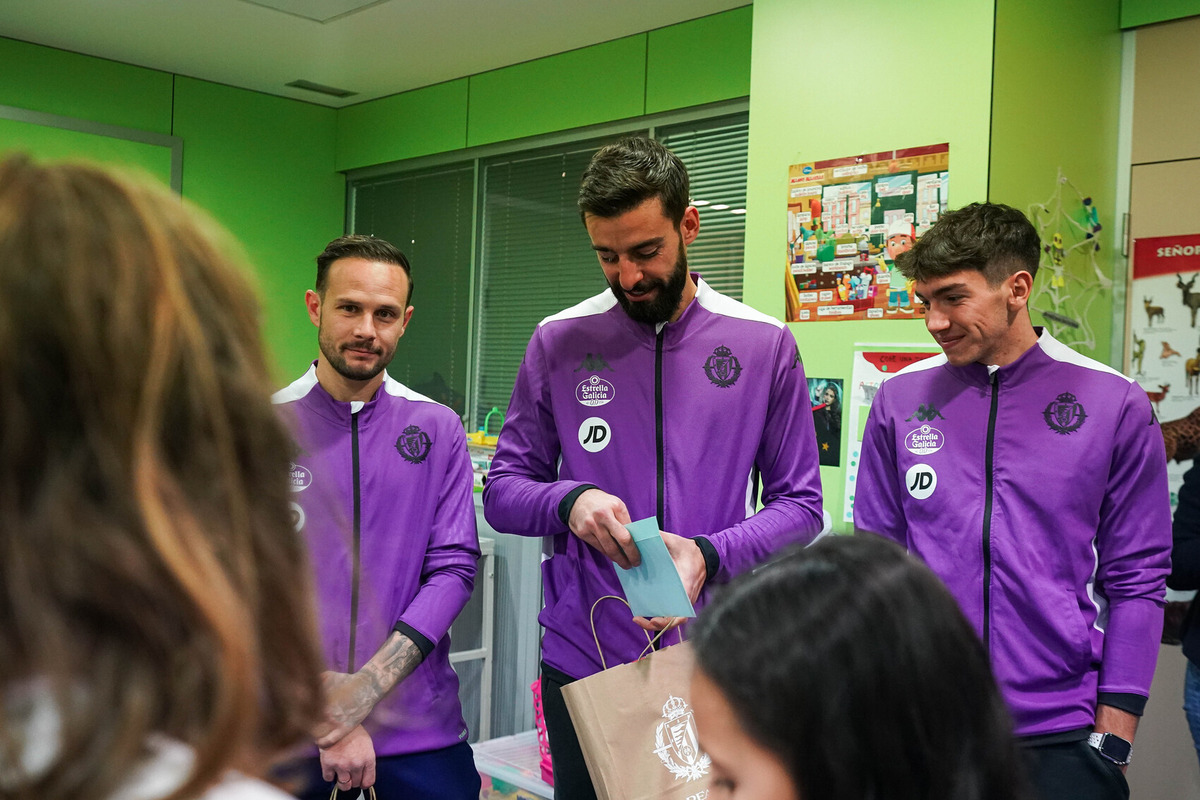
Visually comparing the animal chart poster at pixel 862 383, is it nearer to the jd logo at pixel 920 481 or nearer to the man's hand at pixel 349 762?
the jd logo at pixel 920 481

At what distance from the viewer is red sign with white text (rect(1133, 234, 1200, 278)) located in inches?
124

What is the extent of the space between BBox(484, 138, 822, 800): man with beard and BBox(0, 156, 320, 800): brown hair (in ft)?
3.96

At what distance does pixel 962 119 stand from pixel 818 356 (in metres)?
0.75

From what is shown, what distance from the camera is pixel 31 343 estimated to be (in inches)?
19.5

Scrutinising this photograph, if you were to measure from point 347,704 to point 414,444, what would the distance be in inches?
21.2

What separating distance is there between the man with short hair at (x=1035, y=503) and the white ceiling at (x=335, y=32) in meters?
2.62

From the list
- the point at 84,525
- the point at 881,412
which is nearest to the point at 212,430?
the point at 84,525

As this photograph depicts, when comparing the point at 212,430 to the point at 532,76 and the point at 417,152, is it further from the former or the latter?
the point at 417,152

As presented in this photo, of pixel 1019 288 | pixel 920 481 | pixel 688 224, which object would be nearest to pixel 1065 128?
pixel 1019 288

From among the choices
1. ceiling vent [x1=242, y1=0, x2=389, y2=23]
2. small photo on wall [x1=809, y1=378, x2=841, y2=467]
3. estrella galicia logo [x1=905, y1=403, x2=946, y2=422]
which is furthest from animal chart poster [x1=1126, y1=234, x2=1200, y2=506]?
ceiling vent [x1=242, y1=0, x2=389, y2=23]

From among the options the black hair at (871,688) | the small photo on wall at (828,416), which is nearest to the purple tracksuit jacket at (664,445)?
the black hair at (871,688)

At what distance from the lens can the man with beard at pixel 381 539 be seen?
2.01 meters

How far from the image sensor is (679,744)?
5.11ft

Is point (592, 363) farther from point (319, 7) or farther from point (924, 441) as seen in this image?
point (319, 7)
